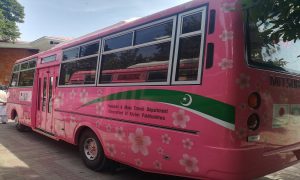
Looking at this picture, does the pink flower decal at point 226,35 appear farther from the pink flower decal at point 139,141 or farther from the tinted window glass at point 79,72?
the tinted window glass at point 79,72

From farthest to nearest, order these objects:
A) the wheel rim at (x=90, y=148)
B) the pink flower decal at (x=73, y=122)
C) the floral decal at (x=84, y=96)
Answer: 1. the pink flower decal at (x=73, y=122)
2. the floral decal at (x=84, y=96)
3. the wheel rim at (x=90, y=148)

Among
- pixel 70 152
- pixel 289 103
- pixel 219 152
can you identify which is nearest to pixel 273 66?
pixel 289 103

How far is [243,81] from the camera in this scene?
3.91m

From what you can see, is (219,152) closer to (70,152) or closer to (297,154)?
(297,154)

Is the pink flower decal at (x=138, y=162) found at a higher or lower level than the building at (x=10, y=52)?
lower

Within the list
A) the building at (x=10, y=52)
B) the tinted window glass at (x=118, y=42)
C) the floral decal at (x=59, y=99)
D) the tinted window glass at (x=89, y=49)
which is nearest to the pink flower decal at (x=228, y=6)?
the tinted window glass at (x=118, y=42)

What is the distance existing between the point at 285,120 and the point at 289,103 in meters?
0.26

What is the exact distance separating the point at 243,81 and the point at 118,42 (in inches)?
102

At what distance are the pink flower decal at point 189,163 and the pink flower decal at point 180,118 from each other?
0.41m

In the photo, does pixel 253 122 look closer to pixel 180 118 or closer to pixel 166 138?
pixel 180 118

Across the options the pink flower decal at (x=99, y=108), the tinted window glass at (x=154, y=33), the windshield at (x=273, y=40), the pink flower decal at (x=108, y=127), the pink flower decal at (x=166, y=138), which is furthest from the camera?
the pink flower decal at (x=99, y=108)

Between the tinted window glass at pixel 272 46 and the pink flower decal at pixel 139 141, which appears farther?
the pink flower decal at pixel 139 141

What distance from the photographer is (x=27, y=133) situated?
1101cm

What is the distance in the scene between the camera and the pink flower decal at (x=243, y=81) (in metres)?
3.87
